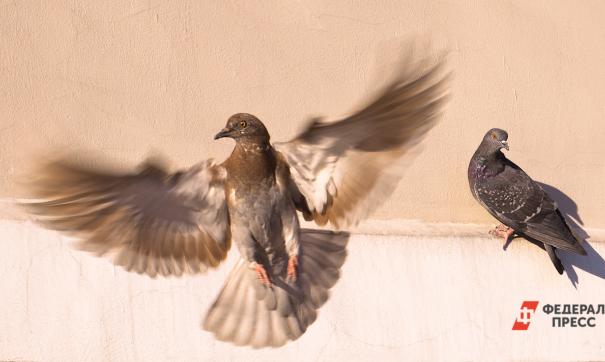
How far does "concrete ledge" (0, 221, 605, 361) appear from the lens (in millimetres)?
6441

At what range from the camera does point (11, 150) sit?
6.73 meters

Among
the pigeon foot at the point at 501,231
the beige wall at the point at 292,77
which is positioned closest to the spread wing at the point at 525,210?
the pigeon foot at the point at 501,231

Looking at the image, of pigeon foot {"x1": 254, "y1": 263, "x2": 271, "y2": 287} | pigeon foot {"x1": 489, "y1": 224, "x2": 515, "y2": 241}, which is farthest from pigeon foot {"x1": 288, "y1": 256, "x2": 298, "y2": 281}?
pigeon foot {"x1": 489, "y1": 224, "x2": 515, "y2": 241}

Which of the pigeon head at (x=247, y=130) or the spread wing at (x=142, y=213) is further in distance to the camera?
the pigeon head at (x=247, y=130)

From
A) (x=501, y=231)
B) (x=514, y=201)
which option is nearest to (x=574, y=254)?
(x=501, y=231)

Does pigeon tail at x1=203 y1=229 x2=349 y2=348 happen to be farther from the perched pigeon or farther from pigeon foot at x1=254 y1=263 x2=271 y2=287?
the perched pigeon

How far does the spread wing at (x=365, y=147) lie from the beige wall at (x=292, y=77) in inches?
50.8

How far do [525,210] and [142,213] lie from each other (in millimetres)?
2741

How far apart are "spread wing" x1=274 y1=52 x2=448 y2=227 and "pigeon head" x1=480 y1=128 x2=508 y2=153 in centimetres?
162

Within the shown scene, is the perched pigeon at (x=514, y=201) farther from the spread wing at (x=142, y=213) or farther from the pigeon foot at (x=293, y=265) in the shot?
the spread wing at (x=142, y=213)

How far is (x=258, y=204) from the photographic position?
600cm

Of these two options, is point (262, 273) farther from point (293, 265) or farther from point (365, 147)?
point (365, 147)

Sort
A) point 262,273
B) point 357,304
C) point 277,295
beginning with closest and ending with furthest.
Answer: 1. point 262,273
2. point 277,295
3. point 357,304

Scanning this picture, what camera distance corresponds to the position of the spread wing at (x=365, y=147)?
5562 mm
